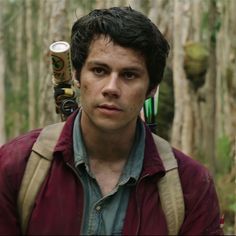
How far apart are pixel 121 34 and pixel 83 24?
0.73 feet

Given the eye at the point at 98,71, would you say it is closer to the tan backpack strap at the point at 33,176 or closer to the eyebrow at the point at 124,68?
the eyebrow at the point at 124,68

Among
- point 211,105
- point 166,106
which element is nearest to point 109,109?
point 166,106

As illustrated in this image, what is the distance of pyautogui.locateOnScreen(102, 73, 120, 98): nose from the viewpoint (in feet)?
8.37

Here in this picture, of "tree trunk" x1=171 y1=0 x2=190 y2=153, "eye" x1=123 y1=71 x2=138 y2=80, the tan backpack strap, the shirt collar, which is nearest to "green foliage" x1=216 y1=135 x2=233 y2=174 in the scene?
"tree trunk" x1=171 y1=0 x2=190 y2=153

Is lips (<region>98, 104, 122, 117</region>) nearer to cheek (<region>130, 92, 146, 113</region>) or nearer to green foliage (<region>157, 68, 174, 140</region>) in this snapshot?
cheek (<region>130, 92, 146, 113</region>)

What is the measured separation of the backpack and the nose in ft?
0.92

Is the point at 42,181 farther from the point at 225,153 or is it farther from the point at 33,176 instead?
the point at 225,153

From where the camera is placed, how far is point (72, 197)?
2498 mm

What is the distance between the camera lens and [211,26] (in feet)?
32.4

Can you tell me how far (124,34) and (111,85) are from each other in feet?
0.68

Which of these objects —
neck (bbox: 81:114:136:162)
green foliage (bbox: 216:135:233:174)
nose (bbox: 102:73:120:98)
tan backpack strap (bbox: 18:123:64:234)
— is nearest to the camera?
tan backpack strap (bbox: 18:123:64:234)

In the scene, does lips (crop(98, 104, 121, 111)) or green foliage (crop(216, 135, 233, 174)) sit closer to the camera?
lips (crop(98, 104, 121, 111))

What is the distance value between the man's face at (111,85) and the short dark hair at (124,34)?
32 millimetres

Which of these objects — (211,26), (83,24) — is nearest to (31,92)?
(211,26)
